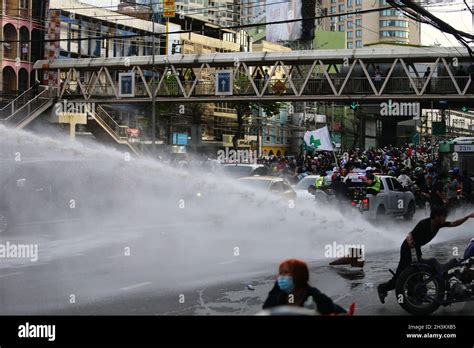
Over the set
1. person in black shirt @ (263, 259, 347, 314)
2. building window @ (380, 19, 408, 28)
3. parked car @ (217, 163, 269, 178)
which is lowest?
parked car @ (217, 163, 269, 178)

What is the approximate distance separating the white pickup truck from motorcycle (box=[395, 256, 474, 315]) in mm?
10275

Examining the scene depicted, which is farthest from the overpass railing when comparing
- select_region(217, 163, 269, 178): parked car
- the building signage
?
select_region(217, 163, 269, 178): parked car

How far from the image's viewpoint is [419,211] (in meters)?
25.1

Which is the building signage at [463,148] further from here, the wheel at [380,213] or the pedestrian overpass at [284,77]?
the wheel at [380,213]

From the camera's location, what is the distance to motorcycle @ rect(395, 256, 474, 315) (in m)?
8.34

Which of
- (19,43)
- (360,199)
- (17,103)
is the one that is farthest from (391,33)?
(360,199)

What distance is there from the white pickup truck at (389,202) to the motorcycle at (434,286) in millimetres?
10275

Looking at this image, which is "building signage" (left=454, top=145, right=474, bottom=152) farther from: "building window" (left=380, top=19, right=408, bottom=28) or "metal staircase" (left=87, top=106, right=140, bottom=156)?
"building window" (left=380, top=19, right=408, bottom=28)

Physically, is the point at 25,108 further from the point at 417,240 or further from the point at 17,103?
the point at 417,240

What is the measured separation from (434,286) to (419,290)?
7.3 inches

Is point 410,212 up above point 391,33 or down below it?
below

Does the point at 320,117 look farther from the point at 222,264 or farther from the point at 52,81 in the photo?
the point at 222,264

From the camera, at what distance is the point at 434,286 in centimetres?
838

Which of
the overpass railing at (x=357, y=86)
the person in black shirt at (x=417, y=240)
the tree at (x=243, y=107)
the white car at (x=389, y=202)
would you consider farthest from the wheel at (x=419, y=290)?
the tree at (x=243, y=107)
